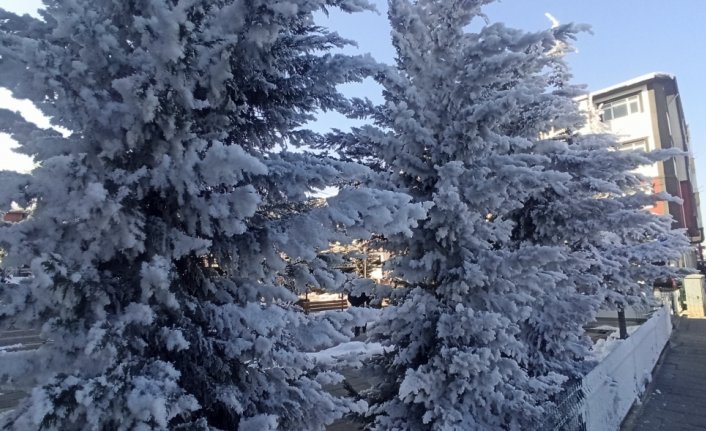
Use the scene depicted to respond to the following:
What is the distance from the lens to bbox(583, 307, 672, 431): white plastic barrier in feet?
20.6

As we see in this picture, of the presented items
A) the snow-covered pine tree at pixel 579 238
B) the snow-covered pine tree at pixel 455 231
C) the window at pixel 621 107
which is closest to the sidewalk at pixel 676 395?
the snow-covered pine tree at pixel 579 238

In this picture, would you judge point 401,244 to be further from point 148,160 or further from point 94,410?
point 94,410

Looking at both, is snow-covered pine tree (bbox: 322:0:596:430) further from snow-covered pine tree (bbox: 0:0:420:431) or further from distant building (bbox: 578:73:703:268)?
distant building (bbox: 578:73:703:268)

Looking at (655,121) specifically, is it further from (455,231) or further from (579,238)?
(455,231)

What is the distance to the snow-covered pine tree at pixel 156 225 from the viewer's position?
86.1 inches

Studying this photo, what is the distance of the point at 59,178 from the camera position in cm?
231

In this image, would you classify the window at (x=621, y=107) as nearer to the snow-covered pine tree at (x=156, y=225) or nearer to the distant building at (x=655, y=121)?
the distant building at (x=655, y=121)

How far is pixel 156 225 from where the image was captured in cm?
262

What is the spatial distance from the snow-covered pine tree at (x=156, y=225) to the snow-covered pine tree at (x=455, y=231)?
2229 millimetres

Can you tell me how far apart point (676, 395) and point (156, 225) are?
11.7 m

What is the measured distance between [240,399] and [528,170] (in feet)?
12.6

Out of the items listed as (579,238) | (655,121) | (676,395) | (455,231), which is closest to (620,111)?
(655,121)

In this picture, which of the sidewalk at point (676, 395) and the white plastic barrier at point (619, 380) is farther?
the sidewalk at point (676, 395)

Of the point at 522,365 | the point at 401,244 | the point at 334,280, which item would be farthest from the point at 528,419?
the point at 334,280
